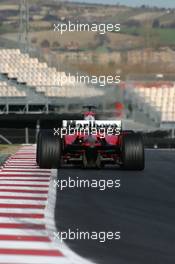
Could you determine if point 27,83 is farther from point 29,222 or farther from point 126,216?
point 29,222

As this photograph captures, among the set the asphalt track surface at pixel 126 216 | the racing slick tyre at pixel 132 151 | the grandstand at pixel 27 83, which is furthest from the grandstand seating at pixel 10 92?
the asphalt track surface at pixel 126 216

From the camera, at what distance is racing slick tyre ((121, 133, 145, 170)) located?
53.9ft

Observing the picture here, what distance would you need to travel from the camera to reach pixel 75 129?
55.5 feet

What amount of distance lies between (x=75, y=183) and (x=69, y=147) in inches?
86.8

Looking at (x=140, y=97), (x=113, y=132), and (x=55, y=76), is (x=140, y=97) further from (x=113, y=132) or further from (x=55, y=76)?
(x=113, y=132)

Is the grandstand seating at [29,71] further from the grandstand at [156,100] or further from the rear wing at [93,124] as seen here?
the rear wing at [93,124]

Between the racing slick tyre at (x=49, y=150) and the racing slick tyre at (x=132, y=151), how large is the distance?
1316 mm

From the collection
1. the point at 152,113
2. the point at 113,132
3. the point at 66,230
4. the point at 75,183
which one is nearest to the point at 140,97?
the point at 152,113

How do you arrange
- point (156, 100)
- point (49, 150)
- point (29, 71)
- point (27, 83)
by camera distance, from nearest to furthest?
point (49, 150)
point (156, 100)
point (27, 83)
point (29, 71)

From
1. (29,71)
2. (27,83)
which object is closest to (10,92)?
(27,83)

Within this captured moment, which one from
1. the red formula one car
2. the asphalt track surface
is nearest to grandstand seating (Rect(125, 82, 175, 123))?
the red formula one car

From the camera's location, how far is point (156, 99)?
120 feet

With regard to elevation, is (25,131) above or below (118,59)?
below

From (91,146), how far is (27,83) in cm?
2395
